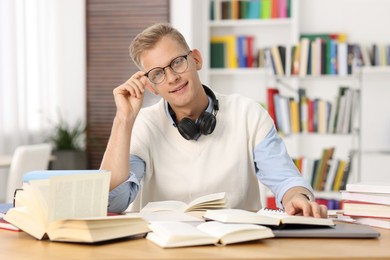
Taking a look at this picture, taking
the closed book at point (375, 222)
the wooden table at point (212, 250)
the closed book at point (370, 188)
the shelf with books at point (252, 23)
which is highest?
the shelf with books at point (252, 23)

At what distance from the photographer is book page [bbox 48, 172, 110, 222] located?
5.12 feet

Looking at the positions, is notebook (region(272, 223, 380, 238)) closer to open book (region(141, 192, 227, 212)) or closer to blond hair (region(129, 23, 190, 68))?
open book (region(141, 192, 227, 212))

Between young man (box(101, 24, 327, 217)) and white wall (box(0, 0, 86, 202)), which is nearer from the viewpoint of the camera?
young man (box(101, 24, 327, 217))

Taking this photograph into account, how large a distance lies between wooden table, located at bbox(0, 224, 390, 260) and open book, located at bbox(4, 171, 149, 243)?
0.02 metres

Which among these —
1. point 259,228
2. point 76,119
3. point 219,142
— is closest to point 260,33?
point 76,119

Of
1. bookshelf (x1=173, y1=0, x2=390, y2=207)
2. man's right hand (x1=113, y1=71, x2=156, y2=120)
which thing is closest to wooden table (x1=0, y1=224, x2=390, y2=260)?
man's right hand (x1=113, y1=71, x2=156, y2=120)

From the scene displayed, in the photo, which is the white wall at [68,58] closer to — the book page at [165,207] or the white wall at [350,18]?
the white wall at [350,18]

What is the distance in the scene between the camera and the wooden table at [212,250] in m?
1.44

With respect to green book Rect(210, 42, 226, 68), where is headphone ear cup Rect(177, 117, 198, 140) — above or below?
below

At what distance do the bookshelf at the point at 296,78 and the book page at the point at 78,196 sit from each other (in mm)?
3603

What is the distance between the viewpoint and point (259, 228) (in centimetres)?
158

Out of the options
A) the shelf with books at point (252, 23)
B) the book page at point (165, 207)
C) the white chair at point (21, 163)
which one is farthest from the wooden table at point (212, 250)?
the shelf with books at point (252, 23)

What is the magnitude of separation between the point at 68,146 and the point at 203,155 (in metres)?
3.86

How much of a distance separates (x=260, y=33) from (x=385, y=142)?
1347 millimetres
